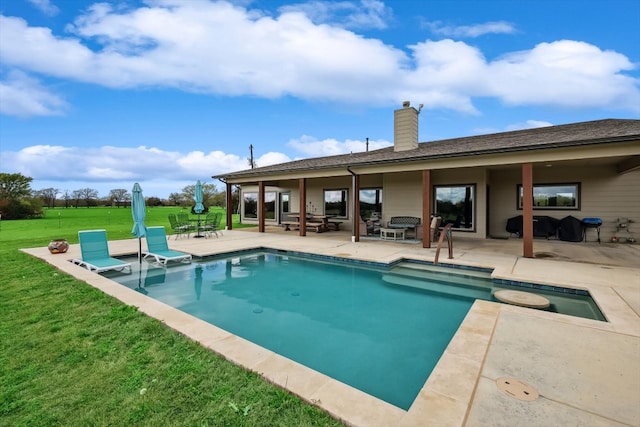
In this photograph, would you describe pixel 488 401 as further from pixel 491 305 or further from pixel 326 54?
pixel 326 54

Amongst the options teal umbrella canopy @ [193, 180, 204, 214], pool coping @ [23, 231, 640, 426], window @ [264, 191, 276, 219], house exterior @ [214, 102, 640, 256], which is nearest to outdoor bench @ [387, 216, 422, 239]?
house exterior @ [214, 102, 640, 256]

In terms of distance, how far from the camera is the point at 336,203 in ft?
49.7

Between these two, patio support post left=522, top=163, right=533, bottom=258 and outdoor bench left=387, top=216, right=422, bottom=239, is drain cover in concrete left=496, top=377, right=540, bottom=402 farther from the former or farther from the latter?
outdoor bench left=387, top=216, right=422, bottom=239

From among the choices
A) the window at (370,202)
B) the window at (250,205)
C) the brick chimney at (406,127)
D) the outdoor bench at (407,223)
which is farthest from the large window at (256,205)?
the brick chimney at (406,127)

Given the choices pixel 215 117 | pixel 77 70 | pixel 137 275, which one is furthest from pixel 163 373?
pixel 215 117

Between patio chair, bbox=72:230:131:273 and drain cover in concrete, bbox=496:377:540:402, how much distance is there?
7.42 metres

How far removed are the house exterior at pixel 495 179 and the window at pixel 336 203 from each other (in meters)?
0.10

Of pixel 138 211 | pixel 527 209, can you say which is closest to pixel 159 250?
pixel 138 211

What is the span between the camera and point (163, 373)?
8.47ft

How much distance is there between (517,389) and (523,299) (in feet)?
9.57

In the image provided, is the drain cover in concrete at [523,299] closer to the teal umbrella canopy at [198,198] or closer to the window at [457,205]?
the window at [457,205]

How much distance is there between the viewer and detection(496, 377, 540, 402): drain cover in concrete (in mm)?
2246

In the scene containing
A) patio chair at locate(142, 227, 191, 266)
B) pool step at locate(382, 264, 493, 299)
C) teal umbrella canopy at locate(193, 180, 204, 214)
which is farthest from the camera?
teal umbrella canopy at locate(193, 180, 204, 214)

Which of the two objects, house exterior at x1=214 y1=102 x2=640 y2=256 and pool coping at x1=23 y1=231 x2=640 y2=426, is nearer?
pool coping at x1=23 y1=231 x2=640 y2=426
